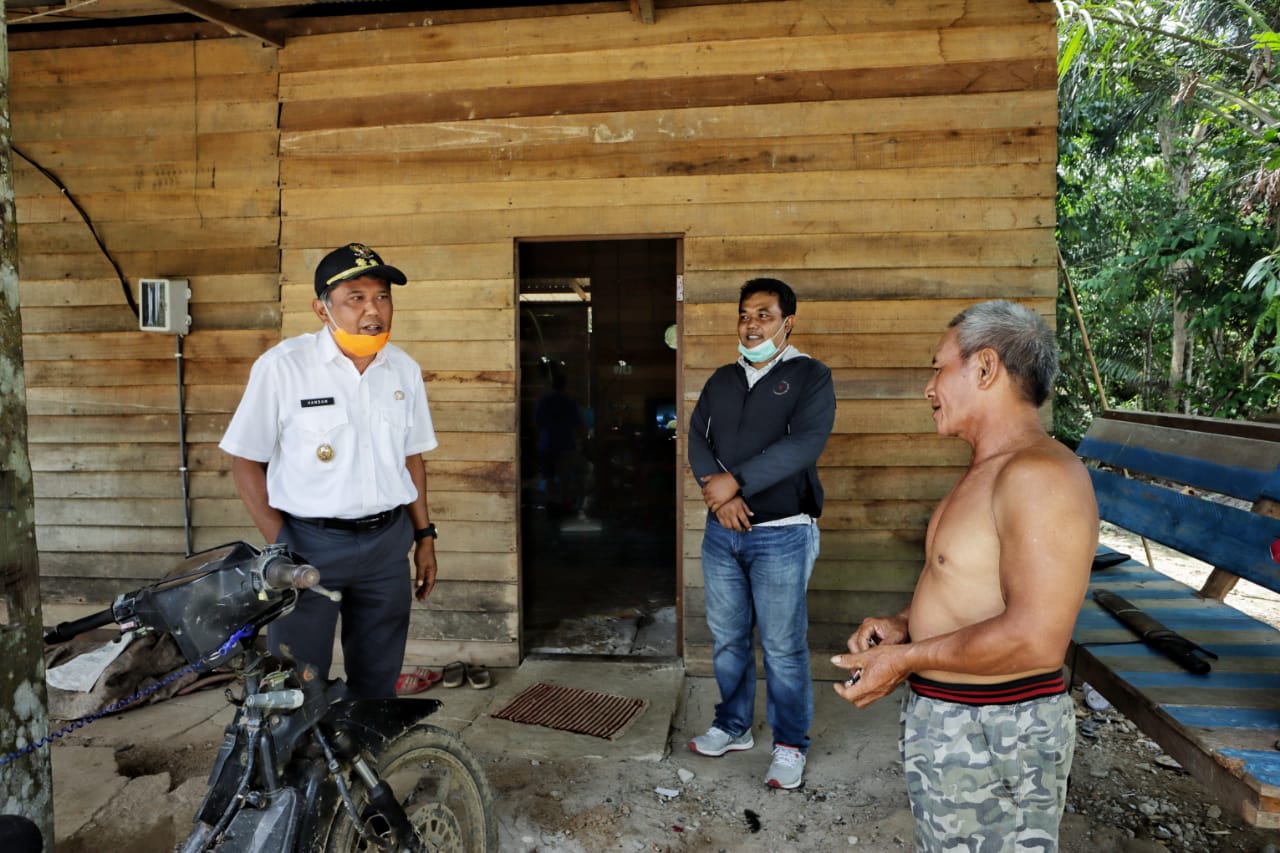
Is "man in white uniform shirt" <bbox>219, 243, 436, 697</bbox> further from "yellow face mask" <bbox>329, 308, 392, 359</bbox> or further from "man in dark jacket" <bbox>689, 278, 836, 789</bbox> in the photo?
"man in dark jacket" <bbox>689, 278, 836, 789</bbox>

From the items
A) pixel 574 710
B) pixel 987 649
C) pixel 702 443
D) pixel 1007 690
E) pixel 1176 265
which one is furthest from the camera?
pixel 1176 265

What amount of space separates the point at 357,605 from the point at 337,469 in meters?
0.44

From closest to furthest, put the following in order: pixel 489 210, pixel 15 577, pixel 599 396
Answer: pixel 15 577 → pixel 489 210 → pixel 599 396

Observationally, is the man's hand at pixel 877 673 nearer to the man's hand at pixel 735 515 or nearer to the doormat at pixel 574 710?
the man's hand at pixel 735 515

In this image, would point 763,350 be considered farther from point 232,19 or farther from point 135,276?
point 135,276

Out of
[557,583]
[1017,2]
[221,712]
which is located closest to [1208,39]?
[1017,2]

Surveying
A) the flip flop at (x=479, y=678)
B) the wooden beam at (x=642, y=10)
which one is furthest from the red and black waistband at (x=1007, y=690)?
the wooden beam at (x=642, y=10)

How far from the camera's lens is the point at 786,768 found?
3027mm

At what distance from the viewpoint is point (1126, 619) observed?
2938 millimetres

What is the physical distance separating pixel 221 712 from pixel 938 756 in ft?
10.9

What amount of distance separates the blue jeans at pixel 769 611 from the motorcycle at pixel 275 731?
1.43 m

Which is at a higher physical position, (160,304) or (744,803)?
(160,304)

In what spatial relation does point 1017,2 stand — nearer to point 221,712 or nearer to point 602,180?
point 602,180

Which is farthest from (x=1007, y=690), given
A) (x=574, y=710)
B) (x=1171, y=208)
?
(x=1171, y=208)
